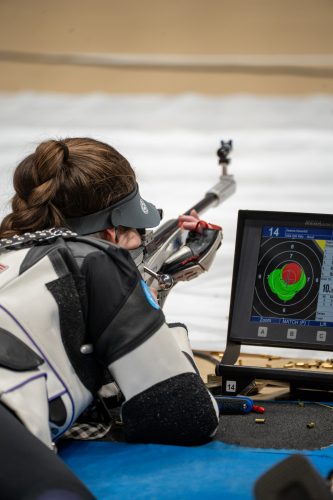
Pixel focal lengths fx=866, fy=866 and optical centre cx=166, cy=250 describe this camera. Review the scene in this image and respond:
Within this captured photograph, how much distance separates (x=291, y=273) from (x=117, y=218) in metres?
0.50

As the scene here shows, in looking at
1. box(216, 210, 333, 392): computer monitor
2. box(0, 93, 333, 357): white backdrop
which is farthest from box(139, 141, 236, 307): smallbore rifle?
box(0, 93, 333, 357): white backdrop

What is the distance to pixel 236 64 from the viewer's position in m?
4.64

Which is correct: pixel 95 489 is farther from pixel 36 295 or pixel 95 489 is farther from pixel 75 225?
pixel 75 225

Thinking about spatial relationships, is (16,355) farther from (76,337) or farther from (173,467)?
(173,467)

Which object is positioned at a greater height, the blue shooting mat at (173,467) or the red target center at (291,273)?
the red target center at (291,273)

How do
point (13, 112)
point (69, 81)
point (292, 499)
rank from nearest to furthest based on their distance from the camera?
point (292, 499) → point (13, 112) → point (69, 81)

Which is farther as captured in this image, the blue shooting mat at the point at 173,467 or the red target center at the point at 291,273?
the red target center at the point at 291,273

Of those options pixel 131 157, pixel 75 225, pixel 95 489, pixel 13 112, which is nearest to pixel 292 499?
pixel 95 489

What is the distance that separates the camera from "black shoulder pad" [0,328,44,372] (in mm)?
1423

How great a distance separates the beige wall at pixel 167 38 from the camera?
182 inches

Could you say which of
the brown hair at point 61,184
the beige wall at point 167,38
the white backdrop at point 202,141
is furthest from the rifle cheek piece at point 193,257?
the beige wall at point 167,38

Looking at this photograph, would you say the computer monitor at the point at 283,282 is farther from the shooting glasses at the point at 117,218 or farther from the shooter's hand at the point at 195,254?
the shooting glasses at the point at 117,218

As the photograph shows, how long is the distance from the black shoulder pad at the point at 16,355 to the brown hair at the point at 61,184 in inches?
10.2

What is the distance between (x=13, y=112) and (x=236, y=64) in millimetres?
1212
